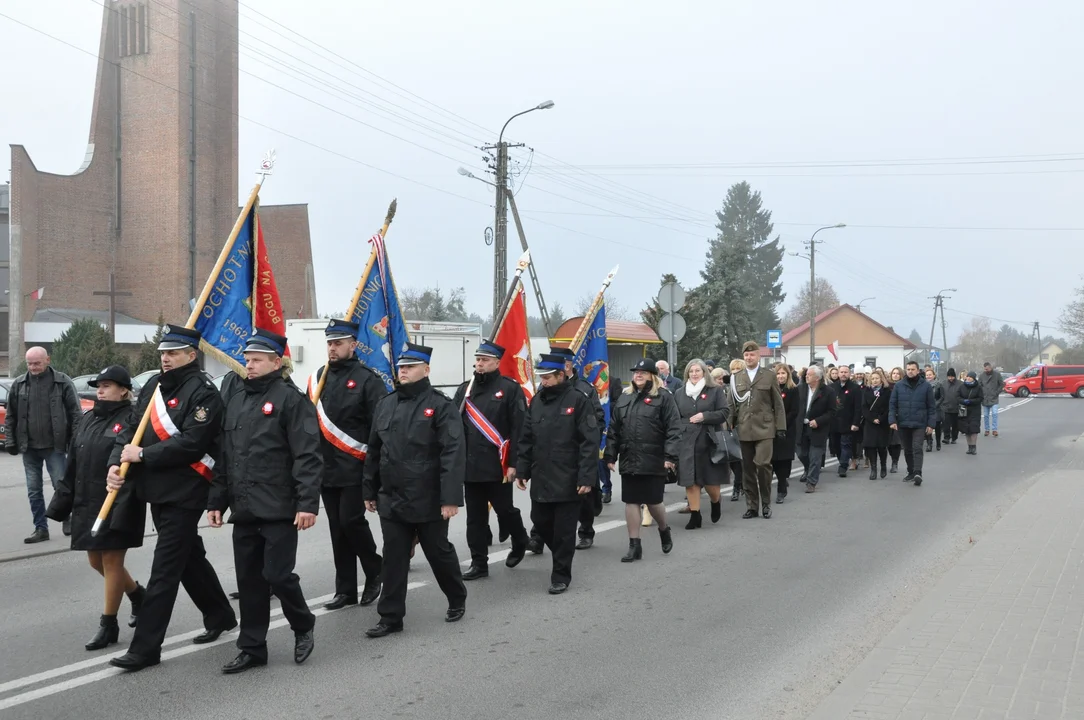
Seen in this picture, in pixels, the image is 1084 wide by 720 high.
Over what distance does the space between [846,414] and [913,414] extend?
155 centimetres

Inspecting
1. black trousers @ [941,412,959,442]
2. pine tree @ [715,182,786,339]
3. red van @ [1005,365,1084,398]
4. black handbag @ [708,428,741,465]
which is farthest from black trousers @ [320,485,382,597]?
pine tree @ [715,182,786,339]

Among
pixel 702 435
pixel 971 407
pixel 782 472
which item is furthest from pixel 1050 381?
pixel 702 435

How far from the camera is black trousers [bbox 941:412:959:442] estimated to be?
73.6ft

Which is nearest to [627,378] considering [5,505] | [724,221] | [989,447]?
[989,447]

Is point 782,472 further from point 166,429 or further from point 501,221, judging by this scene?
point 501,221

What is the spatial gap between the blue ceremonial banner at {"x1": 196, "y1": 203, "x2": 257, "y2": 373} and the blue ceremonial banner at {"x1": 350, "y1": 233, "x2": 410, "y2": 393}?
1065 mm

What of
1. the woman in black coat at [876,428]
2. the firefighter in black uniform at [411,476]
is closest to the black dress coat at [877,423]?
the woman in black coat at [876,428]

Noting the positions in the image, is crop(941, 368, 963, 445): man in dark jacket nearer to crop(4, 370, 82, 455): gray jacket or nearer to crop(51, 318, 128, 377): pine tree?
crop(4, 370, 82, 455): gray jacket

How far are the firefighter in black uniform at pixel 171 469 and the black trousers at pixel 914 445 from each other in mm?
11699

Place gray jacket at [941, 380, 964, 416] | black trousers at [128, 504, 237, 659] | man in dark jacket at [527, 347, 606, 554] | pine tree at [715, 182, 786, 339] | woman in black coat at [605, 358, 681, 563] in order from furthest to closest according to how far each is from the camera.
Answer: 1. pine tree at [715, 182, 786, 339]
2. gray jacket at [941, 380, 964, 416]
3. man in dark jacket at [527, 347, 606, 554]
4. woman in black coat at [605, 358, 681, 563]
5. black trousers at [128, 504, 237, 659]

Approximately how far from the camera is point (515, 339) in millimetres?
9891

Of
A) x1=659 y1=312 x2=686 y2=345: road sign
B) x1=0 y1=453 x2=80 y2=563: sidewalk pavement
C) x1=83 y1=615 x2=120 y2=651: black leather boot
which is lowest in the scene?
x1=0 y1=453 x2=80 y2=563: sidewalk pavement

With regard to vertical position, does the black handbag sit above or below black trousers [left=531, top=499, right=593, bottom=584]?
above

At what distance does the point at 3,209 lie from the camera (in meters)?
56.4
